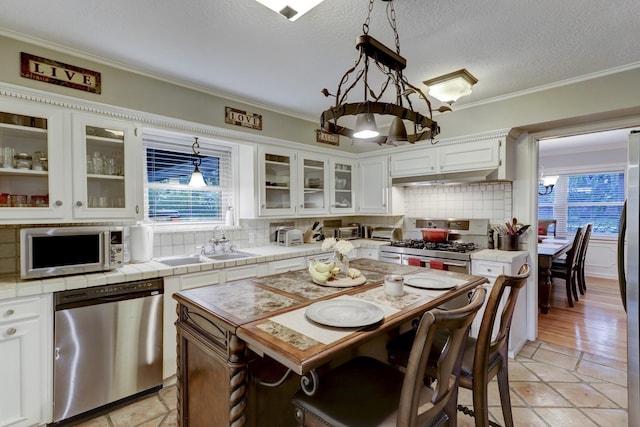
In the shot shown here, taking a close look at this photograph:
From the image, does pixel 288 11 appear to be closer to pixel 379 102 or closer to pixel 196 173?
pixel 379 102

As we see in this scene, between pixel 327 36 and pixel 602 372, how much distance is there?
336cm

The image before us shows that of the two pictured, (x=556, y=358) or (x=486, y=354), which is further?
(x=556, y=358)

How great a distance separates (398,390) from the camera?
1294 mm

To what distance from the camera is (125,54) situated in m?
2.21

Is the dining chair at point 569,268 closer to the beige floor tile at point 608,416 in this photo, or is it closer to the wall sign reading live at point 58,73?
the beige floor tile at point 608,416

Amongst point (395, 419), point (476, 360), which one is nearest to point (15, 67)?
point (395, 419)

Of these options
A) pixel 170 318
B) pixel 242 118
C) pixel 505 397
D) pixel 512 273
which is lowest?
pixel 505 397

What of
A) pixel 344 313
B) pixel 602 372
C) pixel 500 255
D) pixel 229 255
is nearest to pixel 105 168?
pixel 229 255

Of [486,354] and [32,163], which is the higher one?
[32,163]

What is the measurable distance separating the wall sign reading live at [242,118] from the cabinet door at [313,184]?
638 mm

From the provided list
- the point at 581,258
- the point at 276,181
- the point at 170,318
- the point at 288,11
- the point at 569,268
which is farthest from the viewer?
the point at 581,258

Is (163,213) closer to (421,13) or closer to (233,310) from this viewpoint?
(233,310)

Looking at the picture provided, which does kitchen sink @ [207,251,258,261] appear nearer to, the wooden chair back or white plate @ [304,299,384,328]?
white plate @ [304,299,384,328]

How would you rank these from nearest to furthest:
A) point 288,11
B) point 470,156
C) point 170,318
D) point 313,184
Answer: point 288,11 → point 170,318 → point 470,156 → point 313,184
